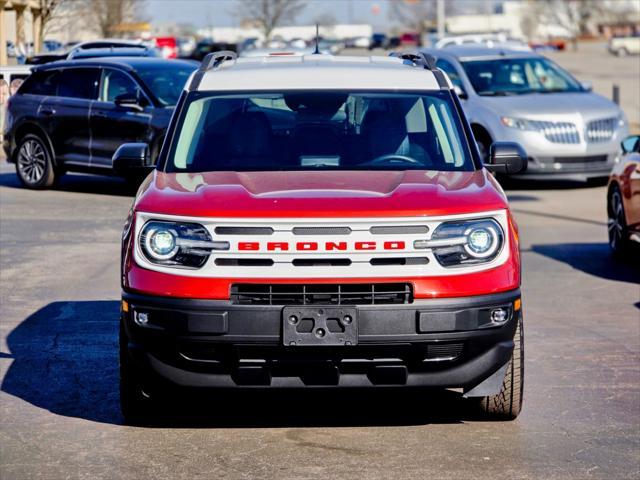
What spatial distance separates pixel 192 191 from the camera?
21.1ft

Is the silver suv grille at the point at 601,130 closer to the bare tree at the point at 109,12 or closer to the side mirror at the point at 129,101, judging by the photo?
the side mirror at the point at 129,101

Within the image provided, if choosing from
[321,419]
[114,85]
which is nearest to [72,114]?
[114,85]

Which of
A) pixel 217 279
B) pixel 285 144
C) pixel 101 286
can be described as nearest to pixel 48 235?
pixel 101 286

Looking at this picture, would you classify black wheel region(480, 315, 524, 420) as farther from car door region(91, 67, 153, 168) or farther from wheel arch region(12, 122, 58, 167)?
wheel arch region(12, 122, 58, 167)

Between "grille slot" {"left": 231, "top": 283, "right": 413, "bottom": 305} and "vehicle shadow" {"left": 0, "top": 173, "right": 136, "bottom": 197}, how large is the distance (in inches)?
479

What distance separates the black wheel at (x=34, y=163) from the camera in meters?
18.3

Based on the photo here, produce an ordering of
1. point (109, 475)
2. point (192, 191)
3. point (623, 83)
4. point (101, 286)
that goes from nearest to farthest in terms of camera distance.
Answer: point (109, 475) → point (192, 191) → point (101, 286) → point (623, 83)

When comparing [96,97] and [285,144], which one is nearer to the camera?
[285,144]

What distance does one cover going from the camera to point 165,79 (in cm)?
1792

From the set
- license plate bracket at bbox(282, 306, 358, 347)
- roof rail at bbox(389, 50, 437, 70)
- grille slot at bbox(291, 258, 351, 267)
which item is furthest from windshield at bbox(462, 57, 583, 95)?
license plate bracket at bbox(282, 306, 358, 347)

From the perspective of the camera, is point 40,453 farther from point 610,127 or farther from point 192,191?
point 610,127

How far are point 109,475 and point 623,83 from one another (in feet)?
163

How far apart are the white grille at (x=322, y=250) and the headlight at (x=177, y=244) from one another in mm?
40

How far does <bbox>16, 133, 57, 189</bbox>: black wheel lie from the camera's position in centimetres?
1828
